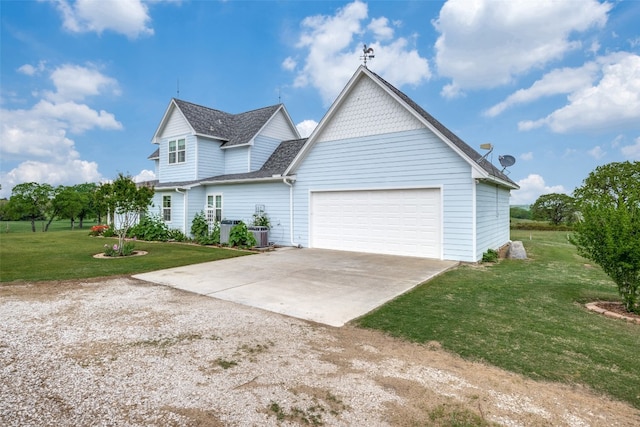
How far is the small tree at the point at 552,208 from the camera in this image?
28.3m

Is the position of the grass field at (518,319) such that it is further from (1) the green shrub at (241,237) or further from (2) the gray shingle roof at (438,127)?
(1) the green shrub at (241,237)

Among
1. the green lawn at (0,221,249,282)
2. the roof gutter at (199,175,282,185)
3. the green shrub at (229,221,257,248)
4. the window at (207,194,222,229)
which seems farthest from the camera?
the window at (207,194,222,229)

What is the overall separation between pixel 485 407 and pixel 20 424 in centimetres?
361

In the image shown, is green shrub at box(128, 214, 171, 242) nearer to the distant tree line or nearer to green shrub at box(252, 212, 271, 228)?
green shrub at box(252, 212, 271, 228)

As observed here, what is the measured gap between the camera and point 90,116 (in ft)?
65.0

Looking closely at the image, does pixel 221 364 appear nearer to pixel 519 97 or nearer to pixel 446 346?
pixel 446 346

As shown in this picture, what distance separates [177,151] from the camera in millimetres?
18672

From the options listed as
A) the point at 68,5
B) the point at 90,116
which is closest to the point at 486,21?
the point at 68,5

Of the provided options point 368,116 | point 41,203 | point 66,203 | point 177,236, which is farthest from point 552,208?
point 41,203

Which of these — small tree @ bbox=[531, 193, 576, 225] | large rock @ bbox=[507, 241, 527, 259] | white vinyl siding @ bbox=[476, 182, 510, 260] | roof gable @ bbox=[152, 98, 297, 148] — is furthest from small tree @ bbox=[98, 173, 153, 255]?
small tree @ bbox=[531, 193, 576, 225]

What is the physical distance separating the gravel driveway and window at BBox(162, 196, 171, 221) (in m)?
13.4

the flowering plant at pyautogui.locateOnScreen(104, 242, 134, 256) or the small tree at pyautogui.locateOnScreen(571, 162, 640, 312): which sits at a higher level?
the small tree at pyautogui.locateOnScreen(571, 162, 640, 312)

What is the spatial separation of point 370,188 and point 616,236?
736 cm

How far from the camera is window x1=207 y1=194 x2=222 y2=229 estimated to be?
1642 centimetres
